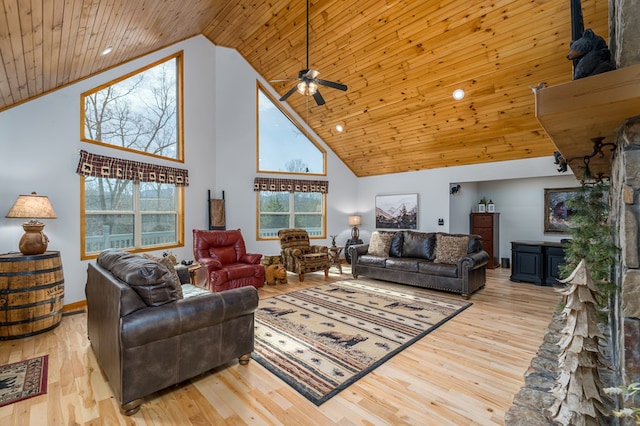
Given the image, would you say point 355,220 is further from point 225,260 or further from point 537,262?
point 537,262

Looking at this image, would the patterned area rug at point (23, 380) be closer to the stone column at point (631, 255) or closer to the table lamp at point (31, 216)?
the table lamp at point (31, 216)

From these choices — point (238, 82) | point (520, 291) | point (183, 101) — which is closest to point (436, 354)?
point (520, 291)

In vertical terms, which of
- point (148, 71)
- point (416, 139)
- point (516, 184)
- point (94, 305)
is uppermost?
point (148, 71)

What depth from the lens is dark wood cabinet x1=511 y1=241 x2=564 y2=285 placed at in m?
5.17

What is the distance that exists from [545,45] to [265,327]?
4833 millimetres

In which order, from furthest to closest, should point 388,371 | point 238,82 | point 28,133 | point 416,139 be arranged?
point 238,82 < point 416,139 < point 28,133 < point 388,371

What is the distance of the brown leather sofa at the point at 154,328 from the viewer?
1896 mm

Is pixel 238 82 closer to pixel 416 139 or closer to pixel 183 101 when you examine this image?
pixel 183 101

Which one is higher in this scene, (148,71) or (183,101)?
(148,71)

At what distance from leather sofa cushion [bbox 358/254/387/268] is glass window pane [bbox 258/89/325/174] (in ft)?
9.00

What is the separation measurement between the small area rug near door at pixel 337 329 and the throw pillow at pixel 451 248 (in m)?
0.68

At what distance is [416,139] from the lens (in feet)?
19.2

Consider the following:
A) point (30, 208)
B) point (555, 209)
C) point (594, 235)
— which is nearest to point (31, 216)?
point (30, 208)

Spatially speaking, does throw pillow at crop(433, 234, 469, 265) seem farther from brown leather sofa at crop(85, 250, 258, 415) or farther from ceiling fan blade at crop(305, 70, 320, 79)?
brown leather sofa at crop(85, 250, 258, 415)
